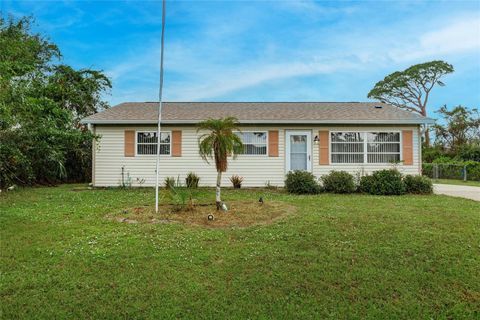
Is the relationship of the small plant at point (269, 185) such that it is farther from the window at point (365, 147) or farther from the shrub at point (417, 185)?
the shrub at point (417, 185)

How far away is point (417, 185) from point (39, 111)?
12.3 metres

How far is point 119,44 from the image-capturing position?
11367 millimetres

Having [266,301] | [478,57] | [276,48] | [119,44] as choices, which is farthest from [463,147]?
[266,301]

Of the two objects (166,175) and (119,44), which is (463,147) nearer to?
(166,175)

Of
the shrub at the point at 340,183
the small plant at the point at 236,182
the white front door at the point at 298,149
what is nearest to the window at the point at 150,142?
the small plant at the point at 236,182

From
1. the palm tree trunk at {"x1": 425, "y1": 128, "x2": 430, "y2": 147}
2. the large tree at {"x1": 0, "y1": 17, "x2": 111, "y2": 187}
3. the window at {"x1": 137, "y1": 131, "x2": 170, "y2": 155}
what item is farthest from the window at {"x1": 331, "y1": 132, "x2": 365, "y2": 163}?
the palm tree trunk at {"x1": 425, "y1": 128, "x2": 430, "y2": 147}

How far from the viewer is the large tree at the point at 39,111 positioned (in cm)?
878

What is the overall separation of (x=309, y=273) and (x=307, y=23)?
9901mm

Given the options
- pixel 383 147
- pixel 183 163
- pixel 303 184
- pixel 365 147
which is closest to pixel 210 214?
pixel 303 184

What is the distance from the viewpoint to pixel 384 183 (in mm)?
10516

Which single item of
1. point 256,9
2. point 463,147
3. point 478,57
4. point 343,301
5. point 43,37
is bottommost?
point 343,301

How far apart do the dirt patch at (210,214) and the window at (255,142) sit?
5189mm

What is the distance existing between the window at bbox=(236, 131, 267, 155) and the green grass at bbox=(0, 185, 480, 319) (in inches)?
258

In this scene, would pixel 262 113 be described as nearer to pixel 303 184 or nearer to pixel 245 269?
pixel 303 184
